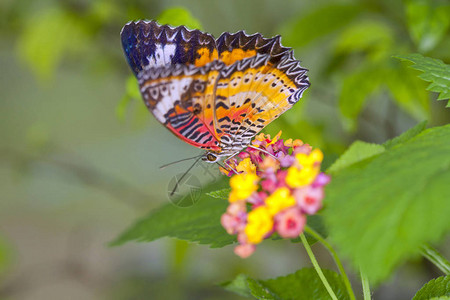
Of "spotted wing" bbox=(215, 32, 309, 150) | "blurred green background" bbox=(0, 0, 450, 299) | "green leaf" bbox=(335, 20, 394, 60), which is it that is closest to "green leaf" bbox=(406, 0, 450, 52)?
"blurred green background" bbox=(0, 0, 450, 299)

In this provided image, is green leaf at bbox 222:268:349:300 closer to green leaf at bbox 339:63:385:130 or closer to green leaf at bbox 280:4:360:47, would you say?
green leaf at bbox 339:63:385:130

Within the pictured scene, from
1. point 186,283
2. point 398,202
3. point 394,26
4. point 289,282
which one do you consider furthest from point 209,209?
point 186,283

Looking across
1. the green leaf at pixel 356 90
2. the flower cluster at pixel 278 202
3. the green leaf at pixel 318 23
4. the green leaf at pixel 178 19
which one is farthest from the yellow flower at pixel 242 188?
the green leaf at pixel 318 23

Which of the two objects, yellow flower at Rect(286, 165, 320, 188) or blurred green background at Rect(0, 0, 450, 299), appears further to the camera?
blurred green background at Rect(0, 0, 450, 299)

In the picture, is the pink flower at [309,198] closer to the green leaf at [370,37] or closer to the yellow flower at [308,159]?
the yellow flower at [308,159]

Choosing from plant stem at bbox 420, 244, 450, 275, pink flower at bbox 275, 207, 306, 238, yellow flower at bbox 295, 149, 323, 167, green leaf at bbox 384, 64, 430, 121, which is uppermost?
green leaf at bbox 384, 64, 430, 121

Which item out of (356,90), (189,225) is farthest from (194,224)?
(356,90)
